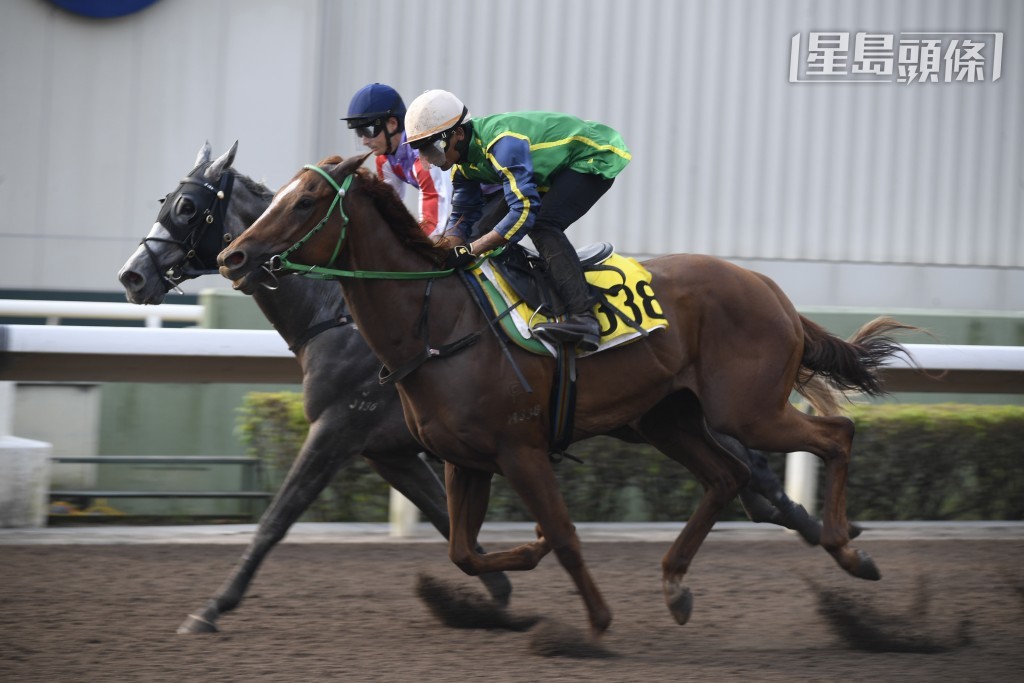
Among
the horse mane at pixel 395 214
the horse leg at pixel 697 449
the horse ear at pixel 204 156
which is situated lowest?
the horse leg at pixel 697 449

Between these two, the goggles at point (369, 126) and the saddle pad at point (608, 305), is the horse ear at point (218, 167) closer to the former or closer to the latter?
the goggles at point (369, 126)

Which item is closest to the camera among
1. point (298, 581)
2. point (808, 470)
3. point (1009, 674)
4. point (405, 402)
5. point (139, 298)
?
point (1009, 674)

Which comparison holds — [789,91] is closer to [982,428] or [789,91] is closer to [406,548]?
[982,428]

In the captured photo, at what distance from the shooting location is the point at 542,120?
457 centimetres

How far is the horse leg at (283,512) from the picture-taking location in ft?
15.3

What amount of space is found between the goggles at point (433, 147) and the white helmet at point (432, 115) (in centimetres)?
2

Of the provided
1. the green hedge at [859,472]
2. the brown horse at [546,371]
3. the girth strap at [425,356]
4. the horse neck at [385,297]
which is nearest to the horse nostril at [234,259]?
the brown horse at [546,371]

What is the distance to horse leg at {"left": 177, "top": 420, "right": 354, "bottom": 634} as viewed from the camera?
465 centimetres

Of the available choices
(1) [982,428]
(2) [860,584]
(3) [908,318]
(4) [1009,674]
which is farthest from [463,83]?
(4) [1009,674]

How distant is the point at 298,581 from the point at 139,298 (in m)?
1.45

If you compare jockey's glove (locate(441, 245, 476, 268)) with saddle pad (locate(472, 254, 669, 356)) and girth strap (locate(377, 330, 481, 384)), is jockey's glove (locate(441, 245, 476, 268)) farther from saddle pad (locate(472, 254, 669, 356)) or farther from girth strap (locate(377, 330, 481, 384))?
girth strap (locate(377, 330, 481, 384))

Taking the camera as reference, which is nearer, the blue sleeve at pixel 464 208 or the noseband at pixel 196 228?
Result: the blue sleeve at pixel 464 208

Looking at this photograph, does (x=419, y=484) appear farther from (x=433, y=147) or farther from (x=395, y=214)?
(x=433, y=147)

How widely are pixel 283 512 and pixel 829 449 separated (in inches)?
84.7
